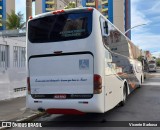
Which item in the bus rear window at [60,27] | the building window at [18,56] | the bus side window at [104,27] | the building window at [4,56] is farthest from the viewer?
the building window at [18,56]

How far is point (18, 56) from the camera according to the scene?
53.6ft

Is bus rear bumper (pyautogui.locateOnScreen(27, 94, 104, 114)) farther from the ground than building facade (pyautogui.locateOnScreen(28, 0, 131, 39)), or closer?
closer

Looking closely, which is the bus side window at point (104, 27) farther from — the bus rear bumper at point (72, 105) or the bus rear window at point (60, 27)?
the bus rear bumper at point (72, 105)

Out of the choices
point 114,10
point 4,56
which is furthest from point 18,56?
point 114,10

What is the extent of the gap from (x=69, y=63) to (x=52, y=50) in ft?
2.28

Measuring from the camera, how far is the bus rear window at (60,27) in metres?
8.73

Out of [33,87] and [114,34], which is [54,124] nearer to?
[33,87]

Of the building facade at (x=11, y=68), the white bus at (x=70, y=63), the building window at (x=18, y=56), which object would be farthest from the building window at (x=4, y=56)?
the white bus at (x=70, y=63)

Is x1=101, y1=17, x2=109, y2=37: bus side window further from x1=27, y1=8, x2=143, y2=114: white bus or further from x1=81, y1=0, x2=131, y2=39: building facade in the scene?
x1=81, y1=0, x2=131, y2=39: building facade

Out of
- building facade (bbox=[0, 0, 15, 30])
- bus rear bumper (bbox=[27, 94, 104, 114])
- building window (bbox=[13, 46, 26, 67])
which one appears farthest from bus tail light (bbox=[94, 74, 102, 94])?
building facade (bbox=[0, 0, 15, 30])

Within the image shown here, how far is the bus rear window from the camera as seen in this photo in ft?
28.6

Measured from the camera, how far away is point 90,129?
27.2 feet

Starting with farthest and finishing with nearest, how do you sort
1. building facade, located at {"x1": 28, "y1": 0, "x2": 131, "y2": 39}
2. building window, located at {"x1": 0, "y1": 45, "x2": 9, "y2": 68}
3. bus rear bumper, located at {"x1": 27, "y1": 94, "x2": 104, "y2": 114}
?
building facade, located at {"x1": 28, "y1": 0, "x2": 131, "y2": 39}
building window, located at {"x1": 0, "y1": 45, "x2": 9, "y2": 68}
bus rear bumper, located at {"x1": 27, "y1": 94, "x2": 104, "y2": 114}

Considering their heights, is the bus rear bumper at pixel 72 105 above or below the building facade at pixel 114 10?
below
